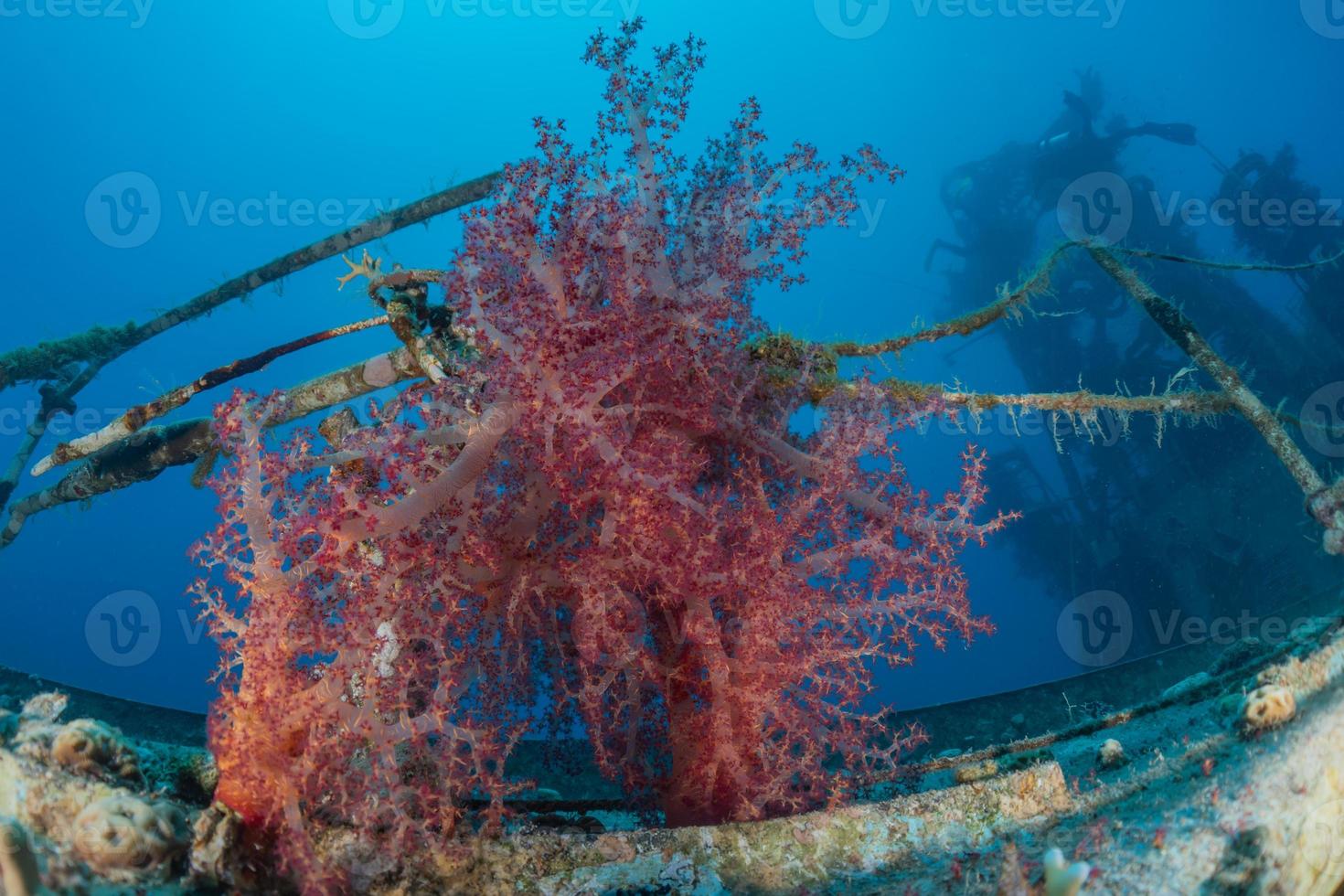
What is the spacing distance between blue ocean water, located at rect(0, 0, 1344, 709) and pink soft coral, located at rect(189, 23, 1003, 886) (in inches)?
1448

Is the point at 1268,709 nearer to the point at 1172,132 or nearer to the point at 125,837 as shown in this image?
the point at 125,837

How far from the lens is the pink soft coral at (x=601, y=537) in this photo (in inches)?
103

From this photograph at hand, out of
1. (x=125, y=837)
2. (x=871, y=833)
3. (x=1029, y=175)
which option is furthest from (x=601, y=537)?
(x=1029, y=175)

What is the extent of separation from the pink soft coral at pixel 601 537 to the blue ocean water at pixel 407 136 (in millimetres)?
36770

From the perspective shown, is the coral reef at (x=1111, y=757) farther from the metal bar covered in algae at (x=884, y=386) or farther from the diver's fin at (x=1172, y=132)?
the diver's fin at (x=1172, y=132)

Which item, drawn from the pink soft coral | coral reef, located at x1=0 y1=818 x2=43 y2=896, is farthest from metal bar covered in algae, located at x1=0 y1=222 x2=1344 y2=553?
coral reef, located at x1=0 y1=818 x2=43 y2=896

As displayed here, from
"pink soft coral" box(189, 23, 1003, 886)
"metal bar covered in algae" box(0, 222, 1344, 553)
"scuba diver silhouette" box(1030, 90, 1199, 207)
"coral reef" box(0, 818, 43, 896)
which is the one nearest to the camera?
"coral reef" box(0, 818, 43, 896)

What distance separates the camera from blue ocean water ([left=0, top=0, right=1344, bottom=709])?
46219 mm

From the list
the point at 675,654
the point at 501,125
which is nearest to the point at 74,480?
the point at 675,654

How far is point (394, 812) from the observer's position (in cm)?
248

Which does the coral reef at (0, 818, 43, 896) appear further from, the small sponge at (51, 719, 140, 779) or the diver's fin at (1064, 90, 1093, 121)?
the diver's fin at (1064, 90, 1093, 121)

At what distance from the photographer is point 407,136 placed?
8294 cm

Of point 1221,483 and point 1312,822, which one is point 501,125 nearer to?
point 1221,483

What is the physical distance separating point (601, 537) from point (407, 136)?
9515 cm
